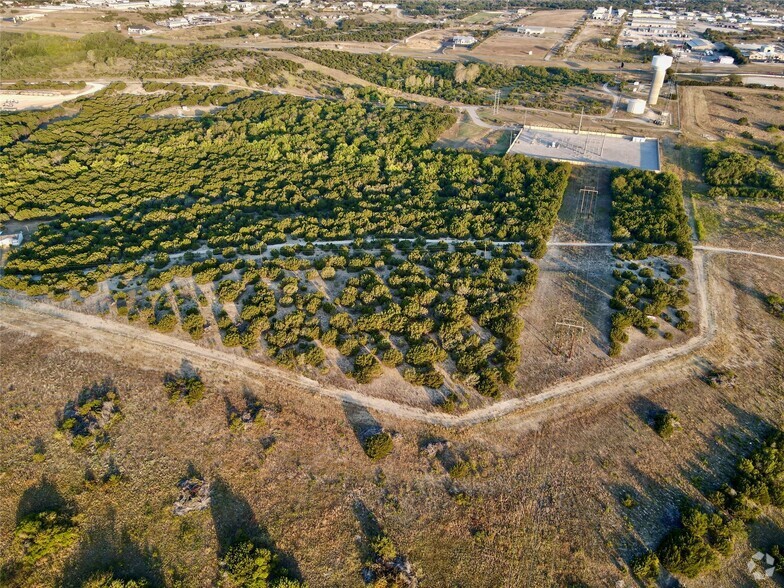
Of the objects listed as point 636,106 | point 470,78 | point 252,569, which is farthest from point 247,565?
point 470,78

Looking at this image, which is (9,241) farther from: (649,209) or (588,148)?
(588,148)

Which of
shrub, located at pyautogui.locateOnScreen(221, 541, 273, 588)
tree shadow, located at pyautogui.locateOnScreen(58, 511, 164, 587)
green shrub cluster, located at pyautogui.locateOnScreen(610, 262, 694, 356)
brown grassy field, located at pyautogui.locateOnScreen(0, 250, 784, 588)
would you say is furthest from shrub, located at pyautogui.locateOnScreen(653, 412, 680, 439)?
tree shadow, located at pyautogui.locateOnScreen(58, 511, 164, 587)

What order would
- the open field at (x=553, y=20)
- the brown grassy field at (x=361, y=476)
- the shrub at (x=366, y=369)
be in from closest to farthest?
the brown grassy field at (x=361, y=476)
the shrub at (x=366, y=369)
the open field at (x=553, y=20)

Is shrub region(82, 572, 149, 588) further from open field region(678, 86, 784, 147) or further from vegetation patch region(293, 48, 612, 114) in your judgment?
vegetation patch region(293, 48, 612, 114)

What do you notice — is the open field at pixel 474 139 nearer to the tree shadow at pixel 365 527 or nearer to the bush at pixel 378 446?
the bush at pixel 378 446

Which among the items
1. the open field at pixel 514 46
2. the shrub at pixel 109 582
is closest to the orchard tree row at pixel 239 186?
the shrub at pixel 109 582

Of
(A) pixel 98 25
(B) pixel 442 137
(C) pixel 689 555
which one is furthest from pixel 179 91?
(C) pixel 689 555

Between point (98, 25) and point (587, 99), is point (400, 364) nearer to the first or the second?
point (587, 99)

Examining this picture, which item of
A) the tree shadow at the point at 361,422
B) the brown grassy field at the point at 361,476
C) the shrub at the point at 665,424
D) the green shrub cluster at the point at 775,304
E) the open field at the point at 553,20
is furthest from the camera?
the open field at the point at 553,20
